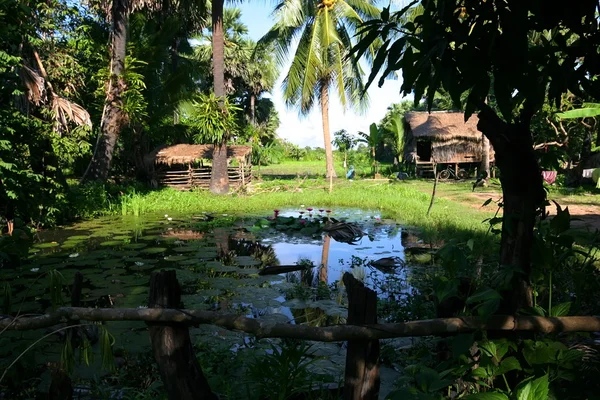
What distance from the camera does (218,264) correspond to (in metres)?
6.59

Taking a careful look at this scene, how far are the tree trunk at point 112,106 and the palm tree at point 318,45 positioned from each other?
6.85 metres

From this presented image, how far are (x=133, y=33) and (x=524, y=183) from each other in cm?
1796

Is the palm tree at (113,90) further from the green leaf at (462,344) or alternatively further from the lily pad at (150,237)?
the green leaf at (462,344)

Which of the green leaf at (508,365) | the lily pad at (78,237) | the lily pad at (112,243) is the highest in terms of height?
the green leaf at (508,365)

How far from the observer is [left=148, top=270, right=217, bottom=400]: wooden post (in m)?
2.01

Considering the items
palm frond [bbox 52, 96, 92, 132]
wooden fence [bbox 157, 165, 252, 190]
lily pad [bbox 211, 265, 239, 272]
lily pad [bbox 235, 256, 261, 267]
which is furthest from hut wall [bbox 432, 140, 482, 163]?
lily pad [bbox 211, 265, 239, 272]

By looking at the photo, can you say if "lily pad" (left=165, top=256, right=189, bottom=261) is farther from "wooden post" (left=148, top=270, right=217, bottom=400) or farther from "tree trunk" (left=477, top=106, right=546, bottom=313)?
"tree trunk" (left=477, top=106, right=546, bottom=313)

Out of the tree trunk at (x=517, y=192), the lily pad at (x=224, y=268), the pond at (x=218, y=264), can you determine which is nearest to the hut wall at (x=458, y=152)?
the pond at (x=218, y=264)

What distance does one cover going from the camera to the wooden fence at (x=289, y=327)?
1844 millimetres

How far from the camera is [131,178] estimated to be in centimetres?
1973

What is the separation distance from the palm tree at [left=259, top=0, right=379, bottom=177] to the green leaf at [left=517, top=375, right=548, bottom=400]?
16.8 metres

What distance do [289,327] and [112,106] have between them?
14.2m

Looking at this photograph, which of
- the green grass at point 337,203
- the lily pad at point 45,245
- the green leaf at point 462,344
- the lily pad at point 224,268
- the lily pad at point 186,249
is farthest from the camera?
the green grass at point 337,203

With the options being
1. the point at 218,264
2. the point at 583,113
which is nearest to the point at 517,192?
the point at 583,113
